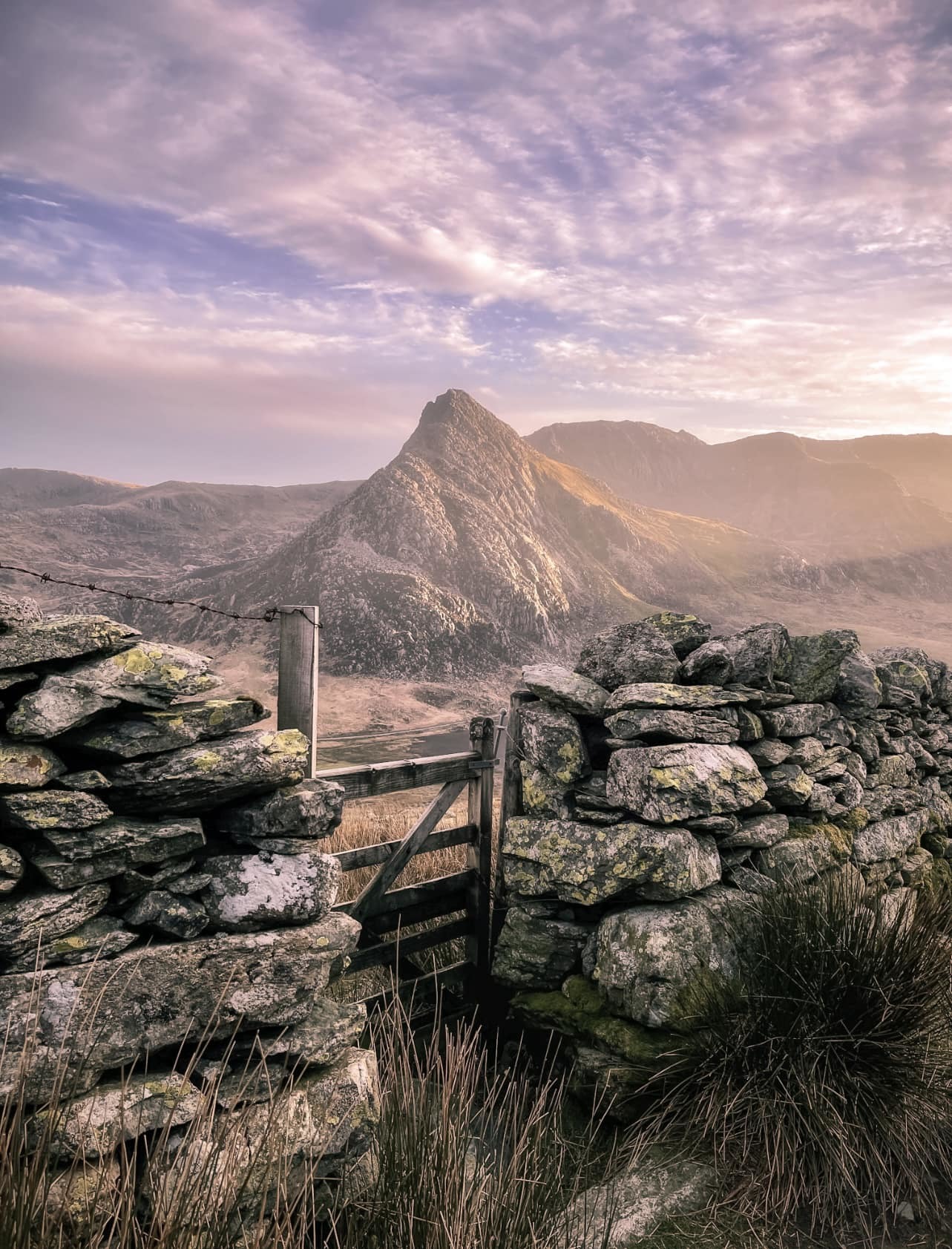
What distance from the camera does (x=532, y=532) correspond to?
114 feet

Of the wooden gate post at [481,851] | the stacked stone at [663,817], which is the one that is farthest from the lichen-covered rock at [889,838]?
the wooden gate post at [481,851]

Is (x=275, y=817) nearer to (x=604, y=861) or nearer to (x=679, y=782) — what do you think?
(x=604, y=861)

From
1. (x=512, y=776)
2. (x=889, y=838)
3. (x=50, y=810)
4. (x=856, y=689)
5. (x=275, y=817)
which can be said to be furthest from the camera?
(x=856, y=689)

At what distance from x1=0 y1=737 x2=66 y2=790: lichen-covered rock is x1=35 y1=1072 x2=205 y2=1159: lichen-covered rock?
3.64ft

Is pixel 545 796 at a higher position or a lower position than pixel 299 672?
lower

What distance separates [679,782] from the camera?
4.98 meters

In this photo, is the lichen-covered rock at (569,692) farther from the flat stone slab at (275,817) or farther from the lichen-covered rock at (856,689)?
the lichen-covered rock at (856,689)

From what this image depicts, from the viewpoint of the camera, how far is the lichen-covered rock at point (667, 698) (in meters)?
5.33

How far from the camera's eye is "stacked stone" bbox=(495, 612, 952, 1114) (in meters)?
4.84

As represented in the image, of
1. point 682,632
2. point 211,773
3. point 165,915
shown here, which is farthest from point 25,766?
point 682,632

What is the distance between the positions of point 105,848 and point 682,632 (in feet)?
14.1

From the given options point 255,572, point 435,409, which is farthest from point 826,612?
point 255,572

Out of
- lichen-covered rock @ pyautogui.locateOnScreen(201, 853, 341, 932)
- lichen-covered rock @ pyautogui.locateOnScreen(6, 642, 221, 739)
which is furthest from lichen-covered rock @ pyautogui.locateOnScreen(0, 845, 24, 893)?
lichen-covered rock @ pyautogui.locateOnScreen(201, 853, 341, 932)

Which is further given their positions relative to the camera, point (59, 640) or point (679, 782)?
point (679, 782)
